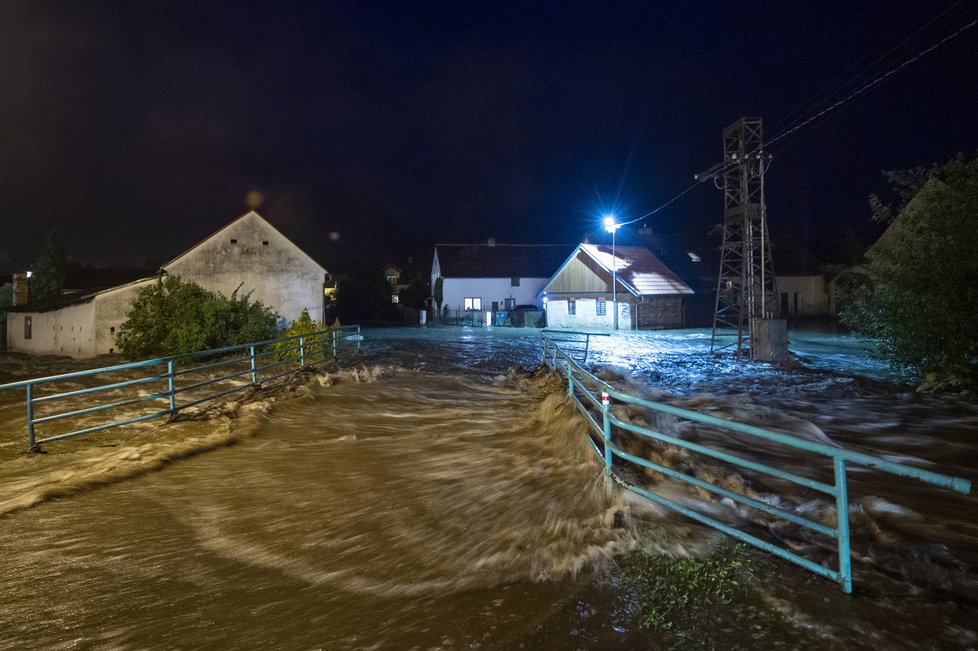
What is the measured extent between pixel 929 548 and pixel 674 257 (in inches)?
1962

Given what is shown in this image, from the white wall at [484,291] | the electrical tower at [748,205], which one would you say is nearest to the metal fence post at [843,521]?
the electrical tower at [748,205]

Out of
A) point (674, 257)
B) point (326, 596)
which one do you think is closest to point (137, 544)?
point (326, 596)

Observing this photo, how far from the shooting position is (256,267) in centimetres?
3288

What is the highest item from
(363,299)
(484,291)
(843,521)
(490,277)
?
(490,277)

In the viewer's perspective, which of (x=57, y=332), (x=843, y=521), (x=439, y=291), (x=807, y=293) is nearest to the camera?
(x=843, y=521)

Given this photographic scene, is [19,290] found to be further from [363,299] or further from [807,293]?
[807,293]

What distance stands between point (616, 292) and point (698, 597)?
40.2 metres

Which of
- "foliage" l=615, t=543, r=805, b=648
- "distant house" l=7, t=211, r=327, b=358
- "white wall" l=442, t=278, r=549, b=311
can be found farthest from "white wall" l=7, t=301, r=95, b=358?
"white wall" l=442, t=278, r=549, b=311

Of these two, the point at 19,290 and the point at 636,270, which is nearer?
the point at 19,290

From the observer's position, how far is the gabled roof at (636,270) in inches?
1703

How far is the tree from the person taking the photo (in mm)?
67375

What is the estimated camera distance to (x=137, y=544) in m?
5.15

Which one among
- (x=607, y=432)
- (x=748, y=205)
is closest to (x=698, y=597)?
(x=607, y=432)

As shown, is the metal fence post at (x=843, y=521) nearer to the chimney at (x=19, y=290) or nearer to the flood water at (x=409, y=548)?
the flood water at (x=409, y=548)
